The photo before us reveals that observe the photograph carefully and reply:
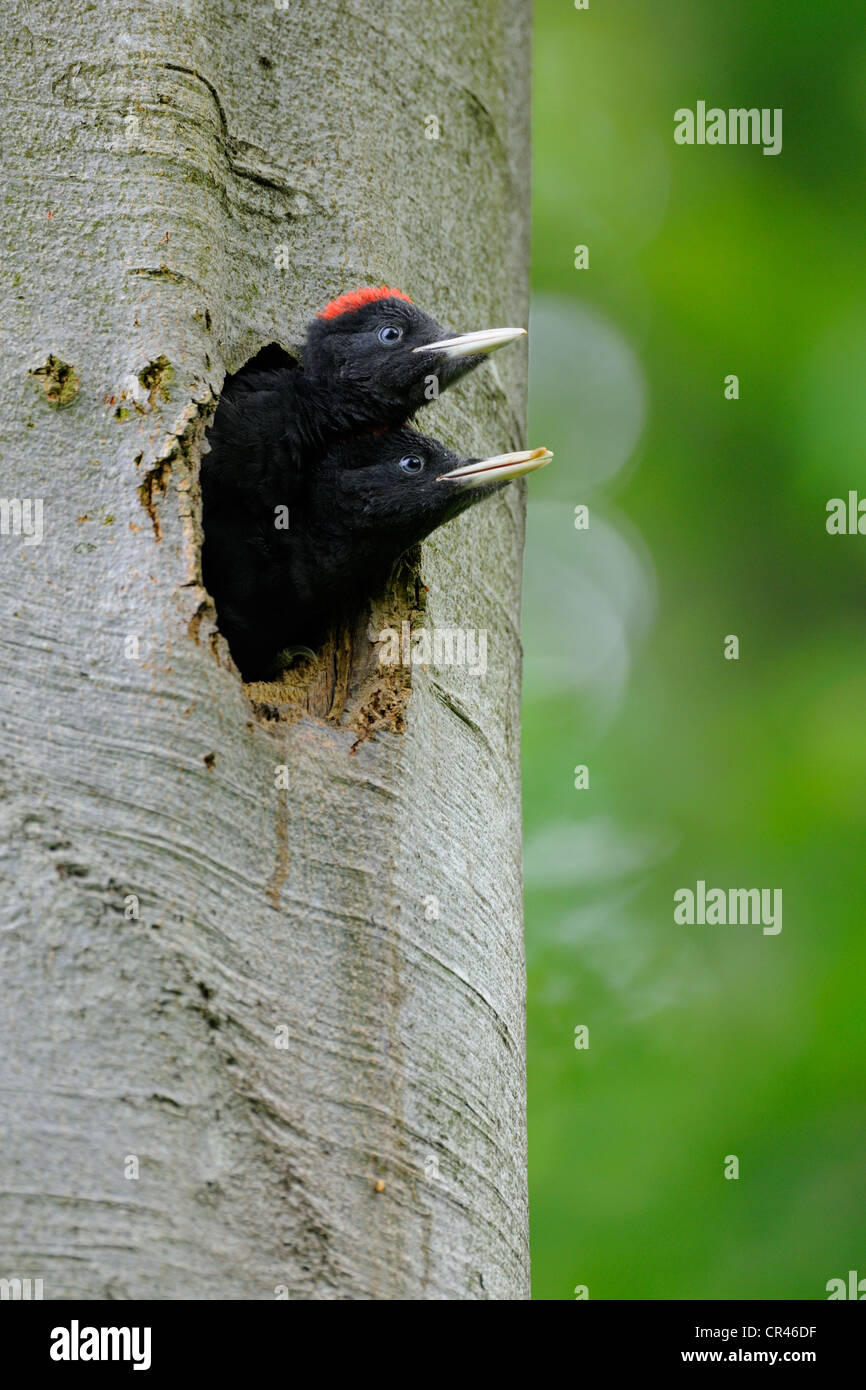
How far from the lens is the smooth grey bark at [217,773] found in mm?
2133

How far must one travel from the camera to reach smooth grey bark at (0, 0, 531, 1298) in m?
2.13

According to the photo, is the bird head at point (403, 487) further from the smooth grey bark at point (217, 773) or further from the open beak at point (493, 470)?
the smooth grey bark at point (217, 773)

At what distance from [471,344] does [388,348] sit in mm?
196

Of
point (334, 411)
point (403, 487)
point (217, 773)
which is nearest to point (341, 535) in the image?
point (403, 487)

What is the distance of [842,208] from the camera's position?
614 cm

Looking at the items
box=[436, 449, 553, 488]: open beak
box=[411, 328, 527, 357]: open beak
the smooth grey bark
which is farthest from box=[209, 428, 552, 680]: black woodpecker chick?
box=[411, 328, 527, 357]: open beak

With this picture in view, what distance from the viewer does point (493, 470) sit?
11.0 ft

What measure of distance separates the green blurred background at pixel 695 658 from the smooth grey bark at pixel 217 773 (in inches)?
101

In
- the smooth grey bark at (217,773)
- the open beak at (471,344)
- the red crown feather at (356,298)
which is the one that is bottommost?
the smooth grey bark at (217,773)

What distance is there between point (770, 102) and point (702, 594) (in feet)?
6.93

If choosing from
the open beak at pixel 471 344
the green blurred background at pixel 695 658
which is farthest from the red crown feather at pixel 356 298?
the green blurred background at pixel 695 658

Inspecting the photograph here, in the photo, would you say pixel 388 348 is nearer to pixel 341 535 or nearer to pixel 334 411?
pixel 334 411
